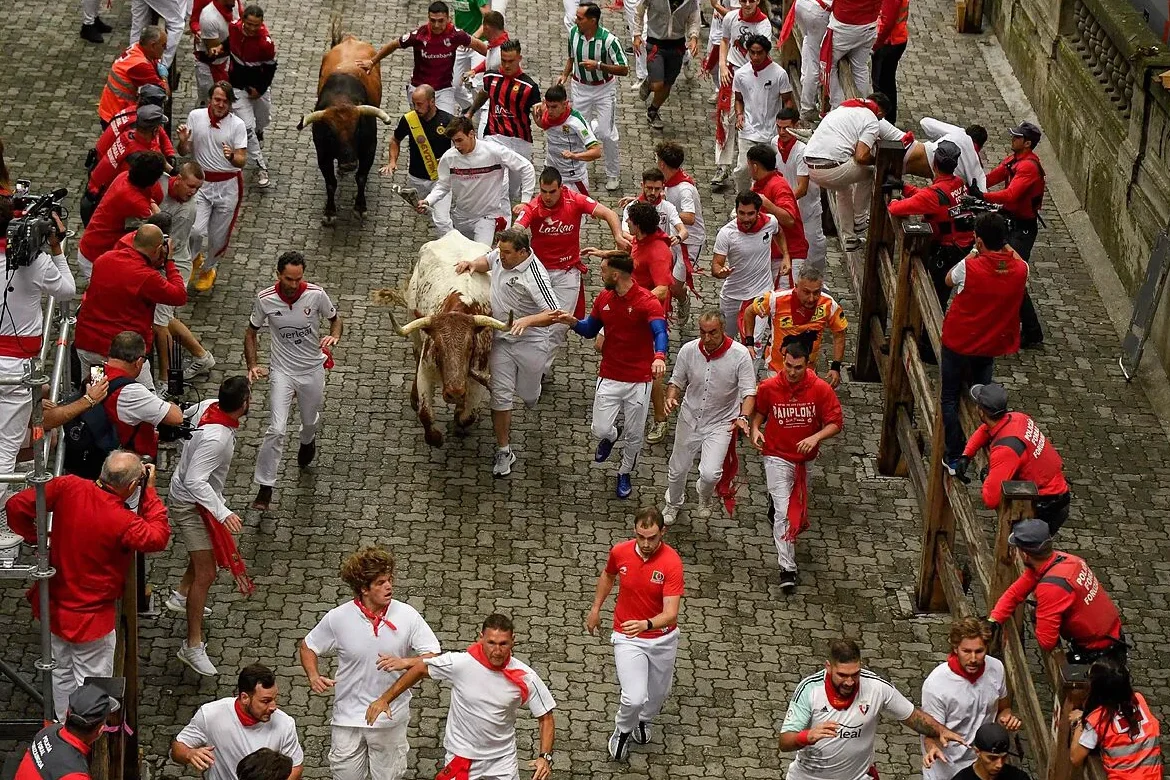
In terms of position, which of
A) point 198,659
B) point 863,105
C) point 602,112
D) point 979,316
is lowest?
point 198,659

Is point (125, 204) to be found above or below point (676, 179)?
above

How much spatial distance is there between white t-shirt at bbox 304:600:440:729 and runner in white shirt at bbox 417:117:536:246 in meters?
5.77

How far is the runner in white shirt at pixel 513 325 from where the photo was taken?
14.4 metres

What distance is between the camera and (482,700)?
1052 cm

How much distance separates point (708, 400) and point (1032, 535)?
342 cm

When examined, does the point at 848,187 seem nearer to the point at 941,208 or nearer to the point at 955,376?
the point at 941,208

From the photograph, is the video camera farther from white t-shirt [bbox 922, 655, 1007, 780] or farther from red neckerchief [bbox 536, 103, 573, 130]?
white t-shirt [bbox 922, 655, 1007, 780]

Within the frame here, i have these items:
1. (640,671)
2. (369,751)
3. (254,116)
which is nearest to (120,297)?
(369,751)

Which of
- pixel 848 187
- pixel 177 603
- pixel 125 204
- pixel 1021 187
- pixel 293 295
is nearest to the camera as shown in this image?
pixel 177 603

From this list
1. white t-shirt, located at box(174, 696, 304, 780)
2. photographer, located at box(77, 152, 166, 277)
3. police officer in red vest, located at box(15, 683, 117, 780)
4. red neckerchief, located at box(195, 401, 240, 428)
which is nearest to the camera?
police officer in red vest, located at box(15, 683, 117, 780)

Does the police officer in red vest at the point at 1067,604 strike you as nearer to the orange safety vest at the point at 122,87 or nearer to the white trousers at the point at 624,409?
the white trousers at the point at 624,409

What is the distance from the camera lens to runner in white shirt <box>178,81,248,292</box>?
649 inches

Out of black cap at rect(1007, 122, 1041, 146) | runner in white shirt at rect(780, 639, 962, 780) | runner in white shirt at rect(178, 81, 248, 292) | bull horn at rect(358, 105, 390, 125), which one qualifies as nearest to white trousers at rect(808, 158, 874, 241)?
black cap at rect(1007, 122, 1041, 146)

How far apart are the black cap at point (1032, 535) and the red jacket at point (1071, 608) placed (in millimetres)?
146
